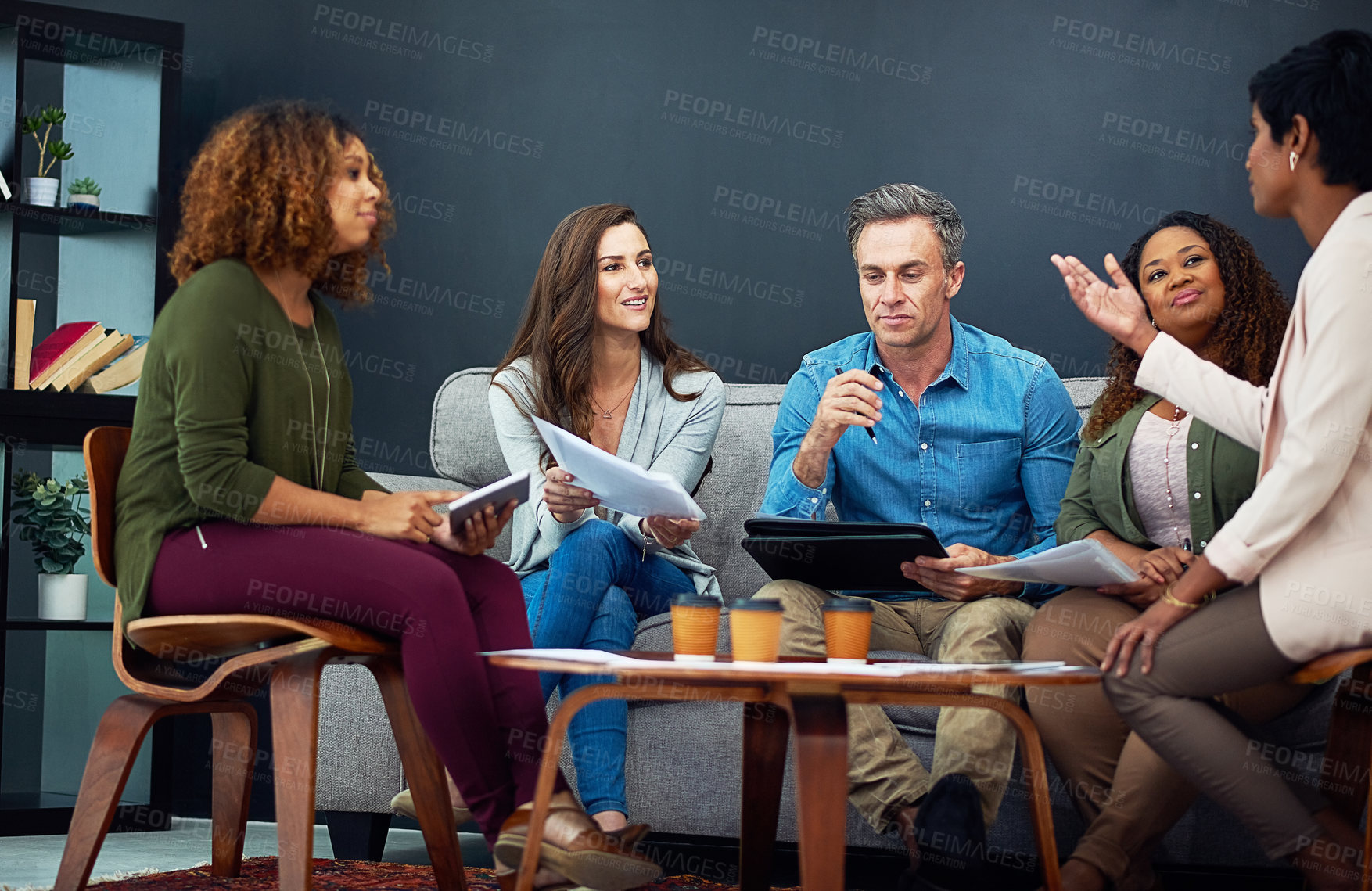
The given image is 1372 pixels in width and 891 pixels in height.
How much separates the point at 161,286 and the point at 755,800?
2.08m

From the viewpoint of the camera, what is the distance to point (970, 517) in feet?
7.88

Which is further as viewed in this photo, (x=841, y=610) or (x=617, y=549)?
(x=617, y=549)

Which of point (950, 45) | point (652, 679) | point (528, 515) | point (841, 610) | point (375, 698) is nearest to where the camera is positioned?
point (652, 679)

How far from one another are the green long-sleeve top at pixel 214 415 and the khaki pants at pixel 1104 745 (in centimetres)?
118

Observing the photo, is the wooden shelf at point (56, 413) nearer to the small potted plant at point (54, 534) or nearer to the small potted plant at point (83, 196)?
the small potted plant at point (54, 534)

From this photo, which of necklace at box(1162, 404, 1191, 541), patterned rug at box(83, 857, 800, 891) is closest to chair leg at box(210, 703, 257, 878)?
patterned rug at box(83, 857, 800, 891)

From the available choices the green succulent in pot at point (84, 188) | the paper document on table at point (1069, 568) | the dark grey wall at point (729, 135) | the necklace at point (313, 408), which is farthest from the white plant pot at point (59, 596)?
the paper document on table at point (1069, 568)

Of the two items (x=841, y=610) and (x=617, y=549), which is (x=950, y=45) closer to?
(x=617, y=549)

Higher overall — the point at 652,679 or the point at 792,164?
the point at 792,164

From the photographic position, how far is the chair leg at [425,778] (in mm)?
1797

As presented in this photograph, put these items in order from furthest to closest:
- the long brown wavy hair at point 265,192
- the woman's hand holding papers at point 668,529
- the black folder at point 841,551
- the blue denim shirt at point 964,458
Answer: the blue denim shirt at point 964,458, the woman's hand holding papers at point 668,529, the black folder at point 841,551, the long brown wavy hair at point 265,192

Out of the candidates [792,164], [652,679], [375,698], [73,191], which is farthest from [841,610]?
[73,191]

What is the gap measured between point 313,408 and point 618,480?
471 millimetres

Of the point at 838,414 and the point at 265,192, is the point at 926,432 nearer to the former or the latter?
the point at 838,414
